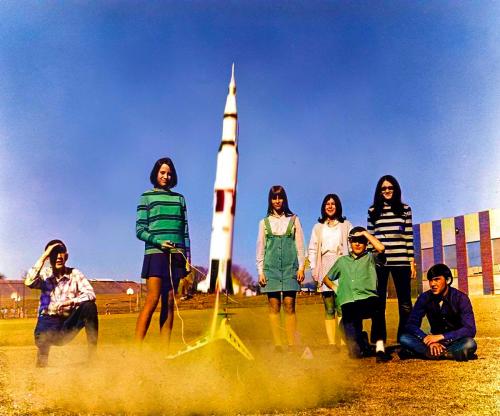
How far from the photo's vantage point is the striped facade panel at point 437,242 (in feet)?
68.5

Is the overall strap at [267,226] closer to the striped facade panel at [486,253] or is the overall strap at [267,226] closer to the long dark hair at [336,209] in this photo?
the long dark hair at [336,209]

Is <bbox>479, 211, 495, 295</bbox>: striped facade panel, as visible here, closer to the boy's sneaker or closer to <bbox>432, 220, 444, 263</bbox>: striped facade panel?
<bbox>432, 220, 444, 263</bbox>: striped facade panel

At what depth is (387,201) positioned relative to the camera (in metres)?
6.77

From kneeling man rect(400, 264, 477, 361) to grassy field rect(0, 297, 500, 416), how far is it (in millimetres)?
199

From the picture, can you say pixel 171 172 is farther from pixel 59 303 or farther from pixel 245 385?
pixel 245 385

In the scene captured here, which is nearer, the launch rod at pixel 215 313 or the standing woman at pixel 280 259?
the launch rod at pixel 215 313

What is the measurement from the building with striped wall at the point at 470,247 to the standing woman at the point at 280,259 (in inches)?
602

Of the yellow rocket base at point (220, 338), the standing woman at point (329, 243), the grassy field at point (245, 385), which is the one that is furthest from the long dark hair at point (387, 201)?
the yellow rocket base at point (220, 338)

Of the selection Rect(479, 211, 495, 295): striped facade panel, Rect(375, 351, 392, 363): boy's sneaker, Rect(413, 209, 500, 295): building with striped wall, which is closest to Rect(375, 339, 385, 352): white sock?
Rect(375, 351, 392, 363): boy's sneaker

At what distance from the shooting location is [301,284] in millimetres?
6668

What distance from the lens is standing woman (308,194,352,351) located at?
680 cm

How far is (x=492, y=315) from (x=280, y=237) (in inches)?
287

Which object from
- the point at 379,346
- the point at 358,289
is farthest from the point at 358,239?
the point at 379,346

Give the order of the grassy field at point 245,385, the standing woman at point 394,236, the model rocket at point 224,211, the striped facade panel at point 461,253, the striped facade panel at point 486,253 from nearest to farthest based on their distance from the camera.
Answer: the grassy field at point 245,385, the model rocket at point 224,211, the standing woman at point 394,236, the striped facade panel at point 461,253, the striped facade panel at point 486,253
